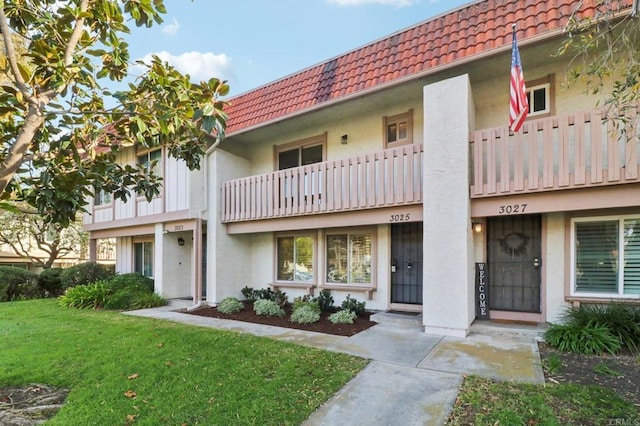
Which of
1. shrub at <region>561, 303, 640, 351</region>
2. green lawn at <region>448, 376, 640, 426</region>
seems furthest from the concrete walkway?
shrub at <region>561, 303, 640, 351</region>

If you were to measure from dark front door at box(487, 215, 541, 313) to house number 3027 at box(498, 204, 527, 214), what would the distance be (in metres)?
1.20

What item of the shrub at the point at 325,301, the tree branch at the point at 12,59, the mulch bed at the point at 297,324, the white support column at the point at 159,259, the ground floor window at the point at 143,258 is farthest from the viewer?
the ground floor window at the point at 143,258

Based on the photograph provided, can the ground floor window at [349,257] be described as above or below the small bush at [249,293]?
above

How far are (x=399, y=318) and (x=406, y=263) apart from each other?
143 cm

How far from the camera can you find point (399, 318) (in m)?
7.62

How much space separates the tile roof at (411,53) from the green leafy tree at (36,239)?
15.6 m

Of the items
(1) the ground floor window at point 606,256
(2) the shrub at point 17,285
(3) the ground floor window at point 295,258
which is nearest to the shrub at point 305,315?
(3) the ground floor window at point 295,258

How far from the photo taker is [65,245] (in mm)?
21391

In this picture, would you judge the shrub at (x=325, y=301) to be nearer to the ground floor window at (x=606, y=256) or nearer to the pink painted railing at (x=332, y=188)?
the pink painted railing at (x=332, y=188)

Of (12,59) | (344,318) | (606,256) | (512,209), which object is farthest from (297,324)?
(12,59)

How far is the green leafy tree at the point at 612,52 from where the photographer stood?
150 inches

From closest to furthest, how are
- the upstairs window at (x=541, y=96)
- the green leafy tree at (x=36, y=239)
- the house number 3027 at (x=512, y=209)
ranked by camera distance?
the house number 3027 at (x=512, y=209), the upstairs window at (x=541, y=96), the green leafy tree at (x=36, y=239)

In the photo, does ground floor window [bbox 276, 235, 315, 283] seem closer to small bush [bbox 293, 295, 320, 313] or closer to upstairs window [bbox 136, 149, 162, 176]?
small bush [bbox 293, 295, 320, 313]

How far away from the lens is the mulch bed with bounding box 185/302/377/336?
7059 millimetres
